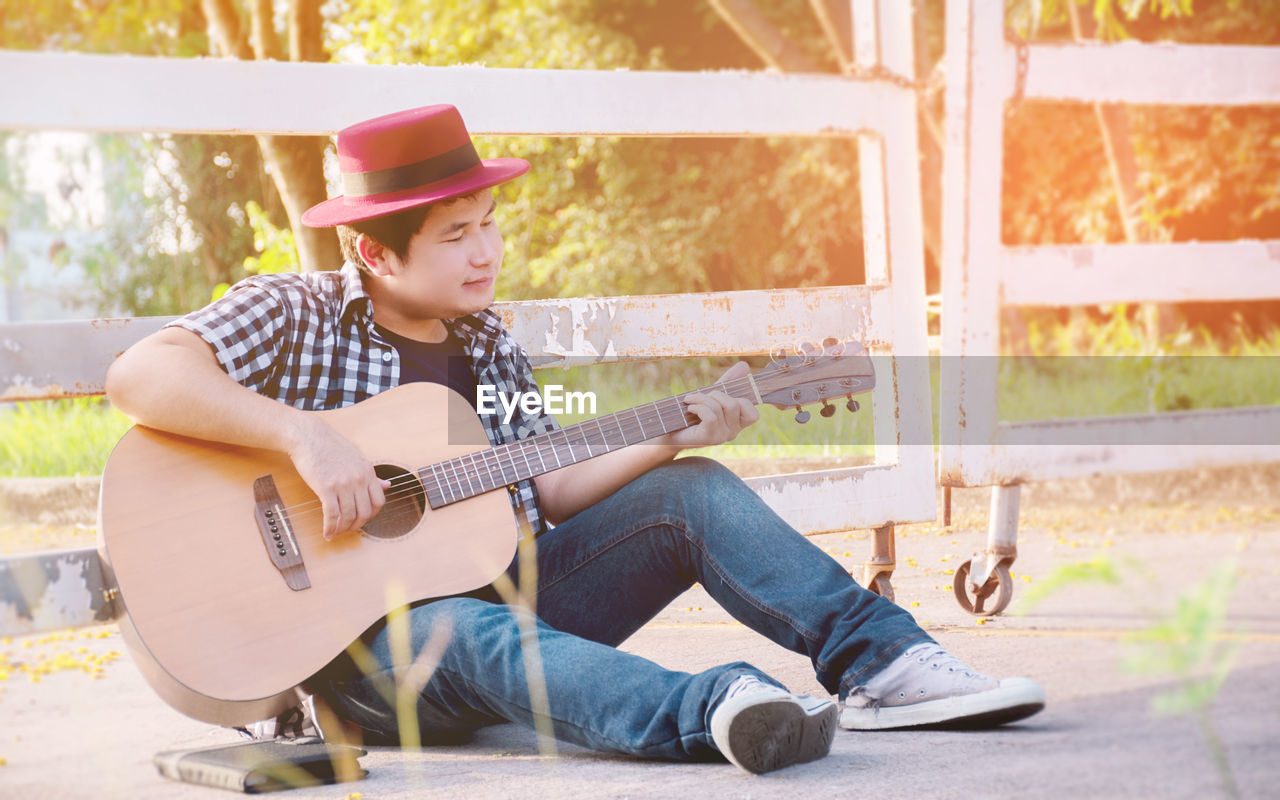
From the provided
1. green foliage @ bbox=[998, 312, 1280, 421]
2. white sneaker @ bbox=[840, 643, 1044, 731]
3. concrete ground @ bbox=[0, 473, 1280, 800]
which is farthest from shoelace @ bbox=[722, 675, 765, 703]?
green foliage @ bbox=[998, 312, 1280, 421]

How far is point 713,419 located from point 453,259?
60 centimetres

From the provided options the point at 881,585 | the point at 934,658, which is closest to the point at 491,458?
the point at 934,658

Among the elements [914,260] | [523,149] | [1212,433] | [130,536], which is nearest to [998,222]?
[914,260]

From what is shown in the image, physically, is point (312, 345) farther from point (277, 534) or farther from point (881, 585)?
point (881, 585)

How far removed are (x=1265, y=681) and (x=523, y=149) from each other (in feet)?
34.0

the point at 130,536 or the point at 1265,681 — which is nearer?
the point at 1265,681

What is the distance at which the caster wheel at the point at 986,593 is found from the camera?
9.85ft

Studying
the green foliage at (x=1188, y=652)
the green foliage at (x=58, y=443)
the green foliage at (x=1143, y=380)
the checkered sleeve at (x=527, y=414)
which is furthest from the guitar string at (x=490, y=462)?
the green foliage at (x=58, y=443)

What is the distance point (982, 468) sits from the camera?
317 cm

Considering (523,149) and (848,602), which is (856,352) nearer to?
(848,602)

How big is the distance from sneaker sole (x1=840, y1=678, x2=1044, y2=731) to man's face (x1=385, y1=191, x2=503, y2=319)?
1046 millimetres

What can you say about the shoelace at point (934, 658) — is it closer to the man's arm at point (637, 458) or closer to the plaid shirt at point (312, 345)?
the man's arm at point (637, 458)

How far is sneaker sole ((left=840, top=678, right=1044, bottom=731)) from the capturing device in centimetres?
174

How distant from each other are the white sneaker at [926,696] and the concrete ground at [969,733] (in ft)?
0.10
